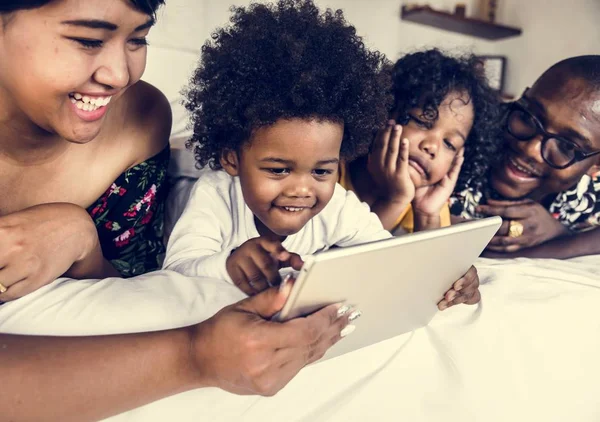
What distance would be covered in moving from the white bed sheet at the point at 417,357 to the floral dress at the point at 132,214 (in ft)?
0.95

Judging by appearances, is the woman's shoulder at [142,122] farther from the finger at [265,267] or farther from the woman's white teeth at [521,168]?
the woman's white teeth at [521,168]

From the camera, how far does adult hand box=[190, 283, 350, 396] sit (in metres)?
0.59

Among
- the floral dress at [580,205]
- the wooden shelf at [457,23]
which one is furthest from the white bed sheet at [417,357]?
the wooden shelf at [457,23]

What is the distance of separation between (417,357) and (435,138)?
681 millimetres

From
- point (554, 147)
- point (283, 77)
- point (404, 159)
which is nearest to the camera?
point (283, 77)

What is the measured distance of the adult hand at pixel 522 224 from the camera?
1399 millimetres

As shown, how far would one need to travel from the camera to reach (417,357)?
0.79 meters

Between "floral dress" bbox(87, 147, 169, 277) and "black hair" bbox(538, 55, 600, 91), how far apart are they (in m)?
1.06

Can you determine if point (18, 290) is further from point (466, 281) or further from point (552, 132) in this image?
point (552, 132)

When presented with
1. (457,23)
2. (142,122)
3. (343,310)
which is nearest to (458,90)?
(142,122)

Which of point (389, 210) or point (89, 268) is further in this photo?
point (389, 210)

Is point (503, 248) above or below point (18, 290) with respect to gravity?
below

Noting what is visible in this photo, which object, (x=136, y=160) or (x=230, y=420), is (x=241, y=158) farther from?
(x=230, y=420)

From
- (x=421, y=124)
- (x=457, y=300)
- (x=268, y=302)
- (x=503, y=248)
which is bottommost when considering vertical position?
(x=503, y=248)
